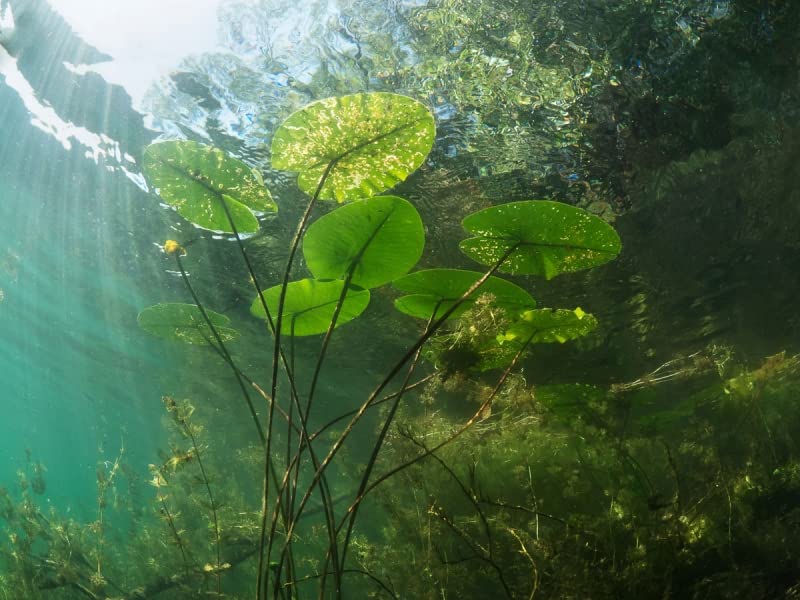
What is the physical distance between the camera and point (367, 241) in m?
2.81

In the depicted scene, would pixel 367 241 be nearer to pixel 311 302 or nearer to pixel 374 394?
pixel 311 302

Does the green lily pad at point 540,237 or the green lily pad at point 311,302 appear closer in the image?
the green lily pad at point 540,237

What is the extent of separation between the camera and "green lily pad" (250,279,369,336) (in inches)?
120

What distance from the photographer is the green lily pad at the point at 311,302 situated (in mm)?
3057

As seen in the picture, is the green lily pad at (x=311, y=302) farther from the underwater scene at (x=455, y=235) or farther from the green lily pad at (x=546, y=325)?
the green lily pad at (x=546, y=325)

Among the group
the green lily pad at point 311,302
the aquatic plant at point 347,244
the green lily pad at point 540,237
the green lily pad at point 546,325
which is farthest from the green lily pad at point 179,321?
the green lily pad at point 546,325

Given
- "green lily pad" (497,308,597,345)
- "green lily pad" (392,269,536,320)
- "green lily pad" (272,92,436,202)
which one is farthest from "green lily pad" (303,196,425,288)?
"green lily pad" (497,308,597,345)

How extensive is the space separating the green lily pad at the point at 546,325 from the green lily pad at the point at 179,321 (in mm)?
2235

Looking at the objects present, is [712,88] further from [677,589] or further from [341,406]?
[341,406]

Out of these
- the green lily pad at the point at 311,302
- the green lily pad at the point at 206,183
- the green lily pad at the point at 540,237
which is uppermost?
the green lily pad at the point at 206,183

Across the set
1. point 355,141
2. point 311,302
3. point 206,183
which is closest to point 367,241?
point 355,141

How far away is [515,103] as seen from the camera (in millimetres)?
5801

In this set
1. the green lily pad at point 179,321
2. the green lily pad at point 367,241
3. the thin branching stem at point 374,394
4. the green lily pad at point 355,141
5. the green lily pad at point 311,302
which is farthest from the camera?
the green lily pad at point 179,321

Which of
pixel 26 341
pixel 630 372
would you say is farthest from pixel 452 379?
pixel 26 341
